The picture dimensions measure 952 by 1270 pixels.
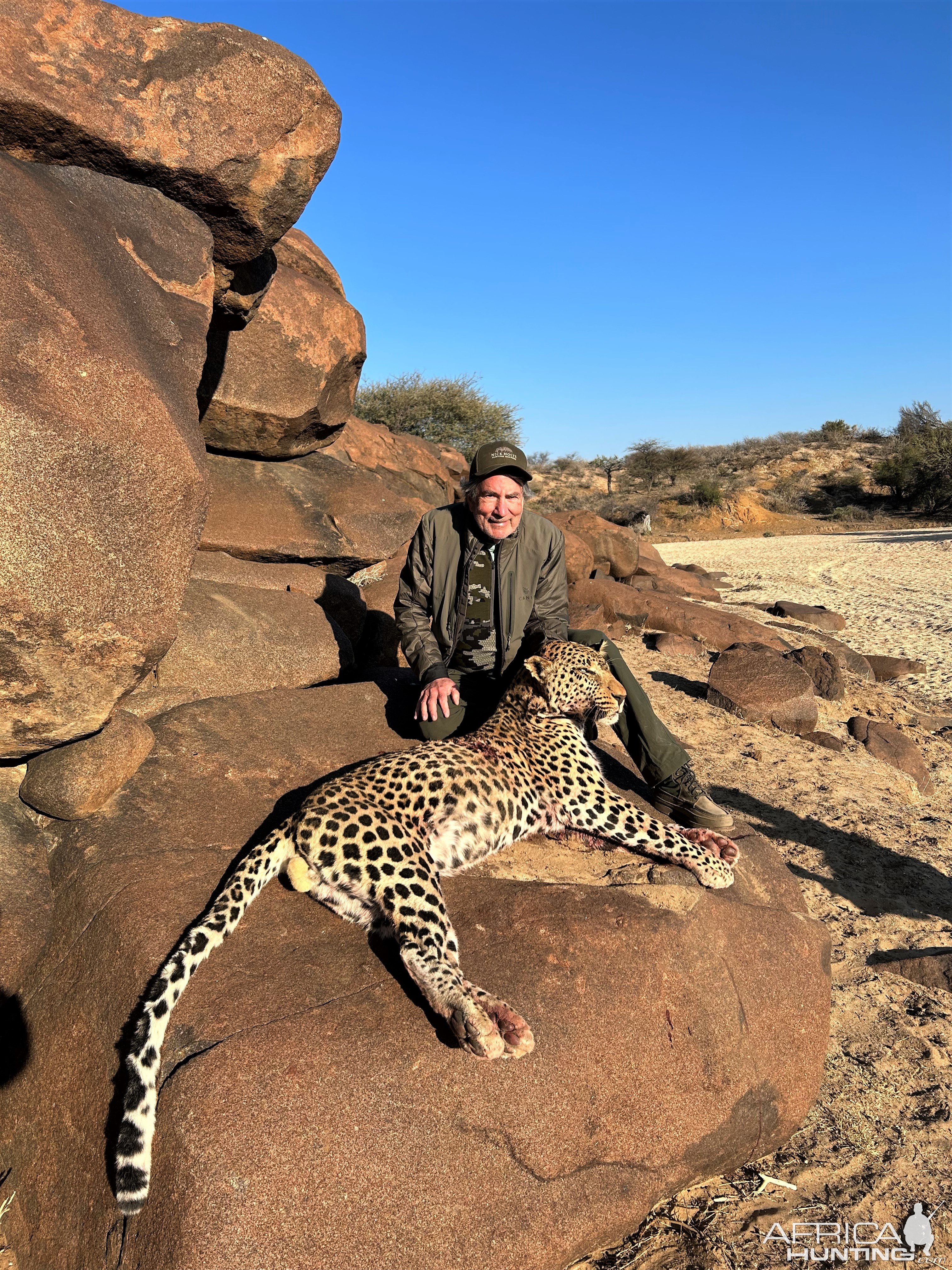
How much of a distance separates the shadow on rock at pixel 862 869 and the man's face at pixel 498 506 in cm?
298

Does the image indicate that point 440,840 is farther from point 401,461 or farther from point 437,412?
point 437,412

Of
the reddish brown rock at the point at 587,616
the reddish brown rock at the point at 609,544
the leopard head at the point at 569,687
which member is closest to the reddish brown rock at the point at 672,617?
the reddish brown rock at the point at 587,616

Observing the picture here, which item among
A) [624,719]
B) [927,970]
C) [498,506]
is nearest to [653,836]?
[624,719]

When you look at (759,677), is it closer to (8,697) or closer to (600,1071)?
(600,1071)

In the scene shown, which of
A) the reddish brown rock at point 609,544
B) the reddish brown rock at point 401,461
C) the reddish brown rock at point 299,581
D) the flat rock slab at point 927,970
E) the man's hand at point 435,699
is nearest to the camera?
the flat rock slab at point 927,970

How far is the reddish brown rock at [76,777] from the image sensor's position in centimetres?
357

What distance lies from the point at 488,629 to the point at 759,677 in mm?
4306

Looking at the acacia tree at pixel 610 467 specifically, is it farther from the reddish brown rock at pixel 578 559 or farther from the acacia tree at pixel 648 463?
the reddish brown rock at pixel 578 559

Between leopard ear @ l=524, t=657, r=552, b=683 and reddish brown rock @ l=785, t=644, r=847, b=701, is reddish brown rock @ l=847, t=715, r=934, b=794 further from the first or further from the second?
leopard ear @ l=524, t=657, r=552, b=683

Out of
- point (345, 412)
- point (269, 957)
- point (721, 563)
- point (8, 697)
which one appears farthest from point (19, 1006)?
point (721, 563)

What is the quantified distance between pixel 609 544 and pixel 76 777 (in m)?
11.5

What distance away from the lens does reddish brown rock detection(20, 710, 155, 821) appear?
140 inches

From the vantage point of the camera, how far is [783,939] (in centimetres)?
365

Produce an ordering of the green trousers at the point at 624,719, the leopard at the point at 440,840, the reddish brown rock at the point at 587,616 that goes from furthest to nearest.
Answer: the reddish brown rock at the point at 587,616
the green trousers at the point at 624,719
the leopard at the point at 440,840
